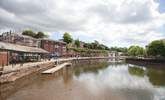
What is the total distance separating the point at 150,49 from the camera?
3442 inches

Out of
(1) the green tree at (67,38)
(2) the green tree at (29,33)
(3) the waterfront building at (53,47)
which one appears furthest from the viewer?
(1) the green tree at (67,38)

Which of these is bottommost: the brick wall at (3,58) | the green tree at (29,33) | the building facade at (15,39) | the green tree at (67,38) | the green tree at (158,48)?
the brick wall at (3,58)

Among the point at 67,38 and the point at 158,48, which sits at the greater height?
the point at 67,38

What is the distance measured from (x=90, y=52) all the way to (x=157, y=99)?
115 meters

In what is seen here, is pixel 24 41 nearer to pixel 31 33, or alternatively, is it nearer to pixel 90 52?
pixel 31 33

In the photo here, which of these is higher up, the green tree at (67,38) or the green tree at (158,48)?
the green tree at (67,38)

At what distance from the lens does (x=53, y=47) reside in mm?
94812

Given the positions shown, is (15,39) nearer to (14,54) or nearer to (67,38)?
(14,54)

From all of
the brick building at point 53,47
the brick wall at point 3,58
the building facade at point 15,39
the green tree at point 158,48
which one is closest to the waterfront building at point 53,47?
the brick building at point 53,47

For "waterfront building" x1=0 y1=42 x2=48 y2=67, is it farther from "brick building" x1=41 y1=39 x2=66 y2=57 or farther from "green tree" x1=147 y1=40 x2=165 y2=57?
"green tree" x1=147 y1=40 x2=165 y2=57

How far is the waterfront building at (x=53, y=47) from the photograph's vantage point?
8972cm

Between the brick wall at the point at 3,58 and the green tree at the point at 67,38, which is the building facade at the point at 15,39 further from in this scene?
the brick wall at the point at 3,58

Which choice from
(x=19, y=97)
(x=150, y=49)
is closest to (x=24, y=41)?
(x=150, y=49)

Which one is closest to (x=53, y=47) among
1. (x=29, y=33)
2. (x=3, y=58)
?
(x=29, y=33)
